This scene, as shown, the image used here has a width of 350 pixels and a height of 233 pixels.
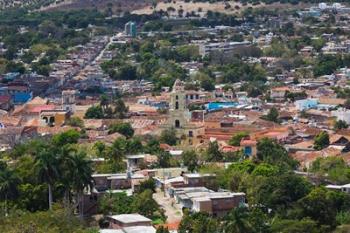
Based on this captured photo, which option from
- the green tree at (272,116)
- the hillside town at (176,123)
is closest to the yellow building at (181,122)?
the hillside town at (176,123)

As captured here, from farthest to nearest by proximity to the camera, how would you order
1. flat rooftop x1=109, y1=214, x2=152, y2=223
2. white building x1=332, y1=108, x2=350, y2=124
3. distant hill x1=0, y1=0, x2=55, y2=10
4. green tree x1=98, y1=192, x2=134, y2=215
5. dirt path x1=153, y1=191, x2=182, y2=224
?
distant hill x1=0, y1=0, x2=55, y2=10 → white building x1=332, y1=108, x2=350, y2=124 → dirt path x1=153, y1=191, x2=182, y2=224 → green tree x1=98, y1=192, x2=134, y2=215 → flat rooftop x1=109, y1=214, x2=152, y2=223

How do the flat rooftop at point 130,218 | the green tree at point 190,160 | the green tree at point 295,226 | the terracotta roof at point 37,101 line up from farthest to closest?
the terracotta roof at point 37,101
the green tree at point 190,160
the flat rooftop at point 130,218
the green tree at point 295,226

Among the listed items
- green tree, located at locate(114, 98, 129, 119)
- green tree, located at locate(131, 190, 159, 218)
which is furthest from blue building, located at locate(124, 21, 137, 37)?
green tree, located at locate(131, 190, 159, 218)

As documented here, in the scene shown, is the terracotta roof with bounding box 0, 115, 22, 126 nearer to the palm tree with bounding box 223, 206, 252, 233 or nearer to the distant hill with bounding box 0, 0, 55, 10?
the palm tree with bounding box 223, 206, 252, 233

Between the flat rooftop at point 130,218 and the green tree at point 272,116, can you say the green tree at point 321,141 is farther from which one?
the flat rooftop at point 130,218

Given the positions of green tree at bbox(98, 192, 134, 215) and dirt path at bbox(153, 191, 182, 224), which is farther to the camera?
dirt path at bbox(153, 191, 182, 224)

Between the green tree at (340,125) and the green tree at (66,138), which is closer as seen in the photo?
the green tree at (66,138)

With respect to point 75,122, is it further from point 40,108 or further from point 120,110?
point 40,108

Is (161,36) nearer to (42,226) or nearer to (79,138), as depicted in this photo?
(79,138)

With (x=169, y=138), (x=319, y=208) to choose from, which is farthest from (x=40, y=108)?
(x=319, y=208)
